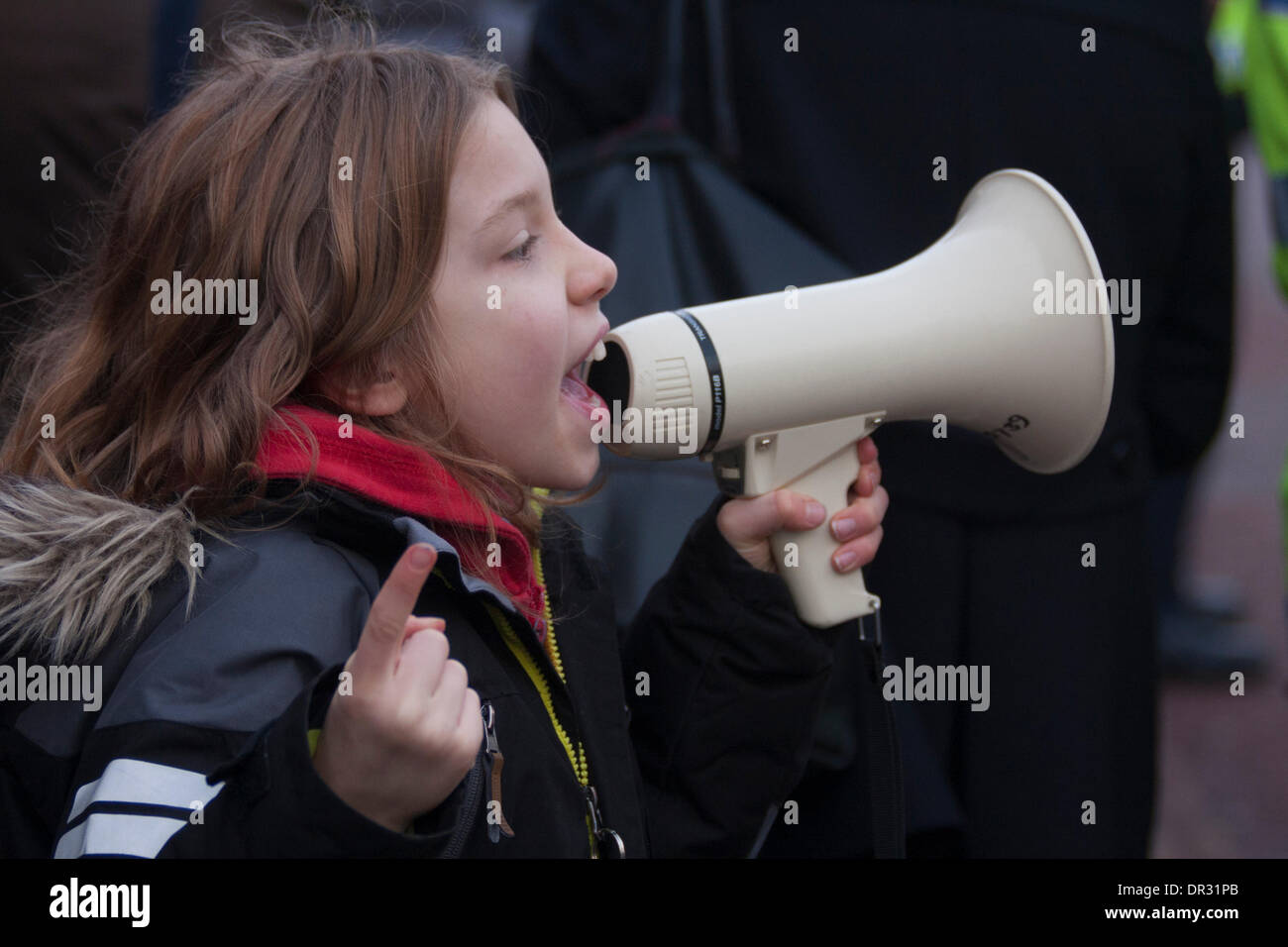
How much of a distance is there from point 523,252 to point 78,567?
59cm

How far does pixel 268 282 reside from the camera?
151cm

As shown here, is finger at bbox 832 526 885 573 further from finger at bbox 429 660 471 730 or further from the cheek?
finger at bbox 429 660 471 730

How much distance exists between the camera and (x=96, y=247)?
6.01 feet

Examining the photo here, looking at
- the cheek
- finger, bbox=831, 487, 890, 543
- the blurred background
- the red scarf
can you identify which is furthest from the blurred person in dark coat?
the red scarf

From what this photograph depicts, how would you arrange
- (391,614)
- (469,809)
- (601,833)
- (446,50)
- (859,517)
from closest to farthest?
(391,614) < (469,809) < (601,833) < (859,517) < (446,50)

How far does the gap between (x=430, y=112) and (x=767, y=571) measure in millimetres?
709

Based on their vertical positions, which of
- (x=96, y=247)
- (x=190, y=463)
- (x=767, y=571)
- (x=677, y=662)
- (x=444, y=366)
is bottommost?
(x=677, y=662)

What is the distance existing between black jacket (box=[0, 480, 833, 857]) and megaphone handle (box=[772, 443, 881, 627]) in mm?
29

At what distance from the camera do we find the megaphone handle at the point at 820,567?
1771 millimetres

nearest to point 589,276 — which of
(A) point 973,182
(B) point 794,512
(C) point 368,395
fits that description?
(C) point 368,395

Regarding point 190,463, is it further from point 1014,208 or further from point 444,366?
point 1014,208

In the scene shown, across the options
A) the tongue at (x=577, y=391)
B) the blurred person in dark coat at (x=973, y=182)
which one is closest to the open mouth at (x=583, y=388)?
the tongue at (x=577, y=391)

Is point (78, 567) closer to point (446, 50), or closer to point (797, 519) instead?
point (797, 519)
